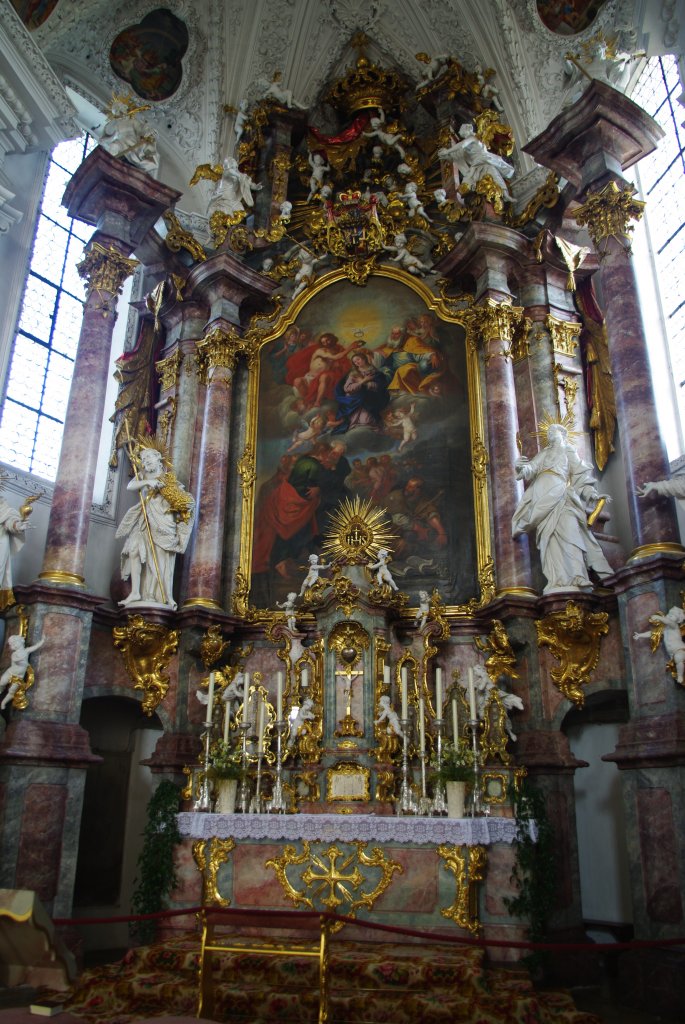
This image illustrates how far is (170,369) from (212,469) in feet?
6.85

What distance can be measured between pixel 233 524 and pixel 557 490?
4.59m

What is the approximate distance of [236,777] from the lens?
9.58m

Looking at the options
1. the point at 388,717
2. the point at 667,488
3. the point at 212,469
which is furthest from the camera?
the point at 212,469

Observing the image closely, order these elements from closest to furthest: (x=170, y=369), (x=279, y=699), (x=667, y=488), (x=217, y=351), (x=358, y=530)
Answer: (x=667, y=488) → (x=279, y=699) → (x=358, y=530) → (x=217, y=351) → (x=170, y=369)

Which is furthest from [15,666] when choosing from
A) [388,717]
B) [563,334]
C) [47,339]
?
[563,334]

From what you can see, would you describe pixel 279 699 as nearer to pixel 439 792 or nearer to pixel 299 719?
pixel 299 719

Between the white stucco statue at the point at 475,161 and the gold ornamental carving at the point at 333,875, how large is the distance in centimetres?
962

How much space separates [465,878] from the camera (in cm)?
837

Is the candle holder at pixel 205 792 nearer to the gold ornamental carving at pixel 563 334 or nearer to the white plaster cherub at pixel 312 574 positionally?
the white plaster cherub at pixel 312 574

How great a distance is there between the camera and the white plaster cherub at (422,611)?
10898 millimetres

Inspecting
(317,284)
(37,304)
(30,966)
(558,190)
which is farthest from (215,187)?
(30,966)

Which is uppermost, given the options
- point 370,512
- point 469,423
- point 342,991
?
point 469,423

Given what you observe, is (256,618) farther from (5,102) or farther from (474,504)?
(5,102)

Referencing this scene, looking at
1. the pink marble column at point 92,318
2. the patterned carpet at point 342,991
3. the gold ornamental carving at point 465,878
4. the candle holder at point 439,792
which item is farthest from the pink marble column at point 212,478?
the patterned carpet at point 342,991
